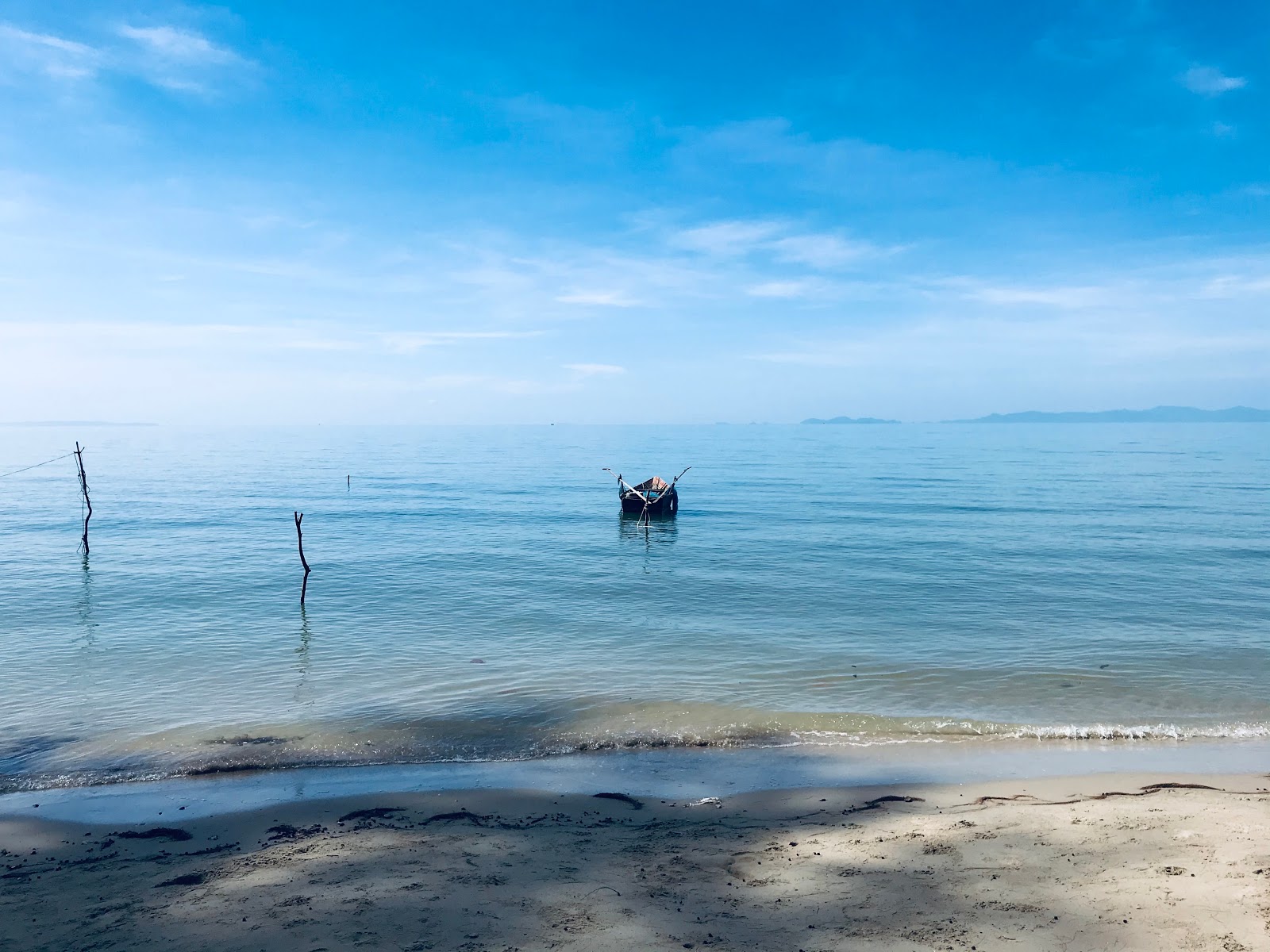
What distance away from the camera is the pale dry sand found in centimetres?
762

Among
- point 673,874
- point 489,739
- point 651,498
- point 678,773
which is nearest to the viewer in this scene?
point 673,874

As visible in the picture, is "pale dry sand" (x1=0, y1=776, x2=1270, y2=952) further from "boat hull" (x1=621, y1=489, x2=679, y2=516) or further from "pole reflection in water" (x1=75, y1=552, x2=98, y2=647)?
"boat hull" (x1=621, y1=489, x2=679, y2=516)

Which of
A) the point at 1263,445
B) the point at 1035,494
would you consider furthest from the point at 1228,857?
the point at 1263,445

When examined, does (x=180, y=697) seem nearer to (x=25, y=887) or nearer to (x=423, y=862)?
(x=25, y=887)

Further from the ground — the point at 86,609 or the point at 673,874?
the point at 673,874

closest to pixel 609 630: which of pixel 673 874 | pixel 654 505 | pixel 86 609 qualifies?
pixel 673 874

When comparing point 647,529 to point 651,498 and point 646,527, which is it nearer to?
point 646,527

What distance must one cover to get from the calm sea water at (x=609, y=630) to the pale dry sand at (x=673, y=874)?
3268 mm

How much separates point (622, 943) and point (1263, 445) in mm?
187526

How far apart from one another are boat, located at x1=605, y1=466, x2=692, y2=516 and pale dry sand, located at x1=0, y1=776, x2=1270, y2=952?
38.0m

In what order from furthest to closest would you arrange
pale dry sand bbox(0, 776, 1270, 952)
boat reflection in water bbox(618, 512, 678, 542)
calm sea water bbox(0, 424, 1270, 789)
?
boat reflection in water bbox(618, 512, 678, 542) → calm sea water bbox(0, 424, 1270, 789) → pale dry sand bbox(0, 776, 1270, 952)

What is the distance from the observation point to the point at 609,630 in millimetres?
24203

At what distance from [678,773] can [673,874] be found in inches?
169

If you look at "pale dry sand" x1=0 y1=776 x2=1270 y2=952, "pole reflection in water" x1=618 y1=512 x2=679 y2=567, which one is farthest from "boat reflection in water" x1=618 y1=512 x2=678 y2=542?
"pale dry sand" x1=0 y1=776 x2=1270 y2=952
